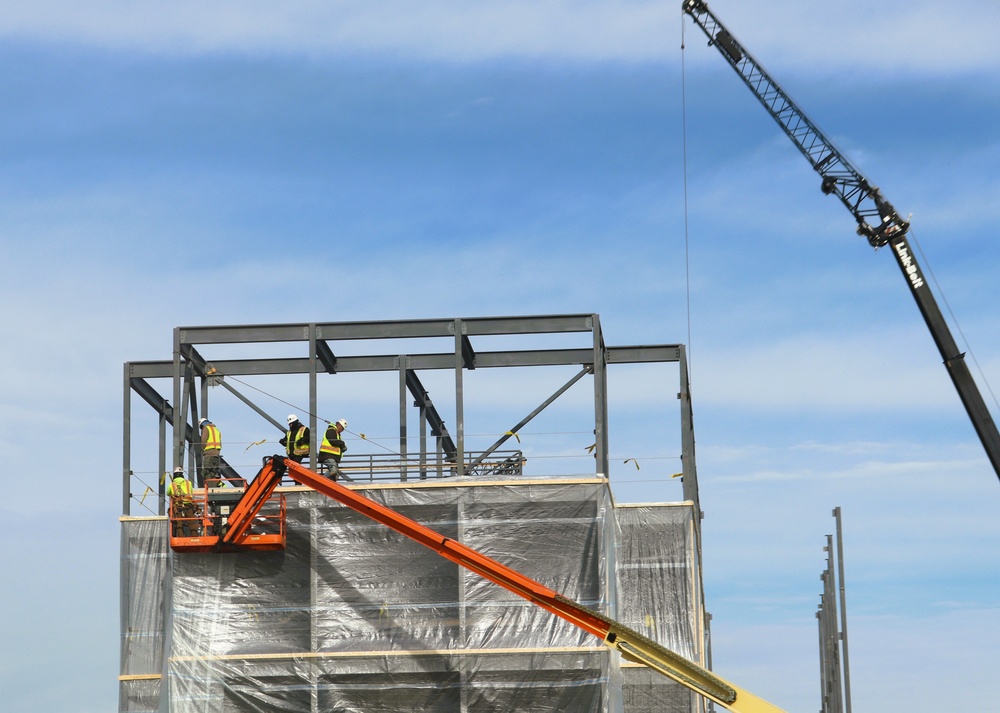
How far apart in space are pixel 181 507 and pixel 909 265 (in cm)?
2462

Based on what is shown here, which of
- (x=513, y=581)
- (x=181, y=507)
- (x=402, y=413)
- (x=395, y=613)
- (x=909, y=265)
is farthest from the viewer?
(x=909, y=265)

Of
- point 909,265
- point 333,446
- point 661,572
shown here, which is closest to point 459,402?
point 333,446

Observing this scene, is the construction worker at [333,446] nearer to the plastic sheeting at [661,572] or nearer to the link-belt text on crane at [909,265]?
the plastic sheeting at [661,572]

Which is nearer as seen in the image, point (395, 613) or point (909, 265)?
point (395, 613)

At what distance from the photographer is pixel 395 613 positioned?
35.5 meters

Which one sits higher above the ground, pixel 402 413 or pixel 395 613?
pixel 402 413

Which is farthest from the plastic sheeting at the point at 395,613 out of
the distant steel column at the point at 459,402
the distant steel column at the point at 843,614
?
the distant steel column at the point at 843,614

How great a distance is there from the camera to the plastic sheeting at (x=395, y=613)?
35125mm

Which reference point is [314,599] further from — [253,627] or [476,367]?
[476,367]

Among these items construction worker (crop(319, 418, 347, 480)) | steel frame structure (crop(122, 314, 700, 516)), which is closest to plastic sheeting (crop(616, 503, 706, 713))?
steel frame structure (crop(122, 314, 700, 516))

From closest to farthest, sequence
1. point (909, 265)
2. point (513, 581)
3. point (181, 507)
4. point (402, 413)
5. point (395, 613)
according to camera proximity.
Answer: point (513, 581) < point (395, 613) < point (181, 507) < point (402, 413) < point (909, 265)

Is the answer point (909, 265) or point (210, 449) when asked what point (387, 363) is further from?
point (909, 265)

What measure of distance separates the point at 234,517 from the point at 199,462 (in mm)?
5521

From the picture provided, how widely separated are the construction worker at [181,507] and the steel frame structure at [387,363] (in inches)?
30.1
